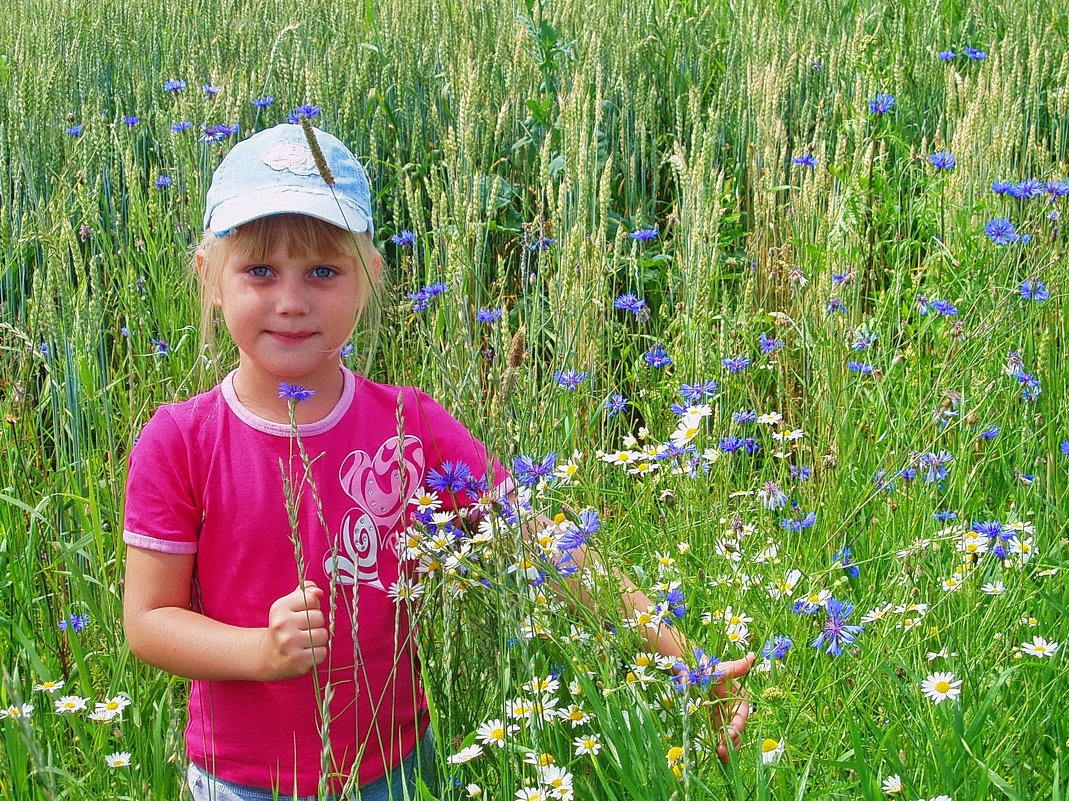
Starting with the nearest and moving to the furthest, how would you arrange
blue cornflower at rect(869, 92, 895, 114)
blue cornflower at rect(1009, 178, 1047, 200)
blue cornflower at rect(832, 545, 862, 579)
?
blue cornflower at rect(832, 545, 862, 579)
blue cornflower at rect(1009, 178, 1047, 200)
blue cornflower at rect(869, 92, 895, 114)

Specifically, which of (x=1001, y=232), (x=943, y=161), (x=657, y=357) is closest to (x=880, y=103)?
(x=943, y=161)

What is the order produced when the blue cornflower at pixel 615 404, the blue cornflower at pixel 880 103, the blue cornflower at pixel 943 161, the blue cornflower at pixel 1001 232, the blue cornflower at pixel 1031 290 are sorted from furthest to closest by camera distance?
the blue cornflower at pixel 880 103 → the blue cornflower at pixel 943 161 → the blue cornflower at pixel 1001 232 → the blue cornflower at pixel 615 404 → the blue cornflower at pixel 1031 290

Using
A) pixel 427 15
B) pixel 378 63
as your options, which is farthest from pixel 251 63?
pixel 427 15

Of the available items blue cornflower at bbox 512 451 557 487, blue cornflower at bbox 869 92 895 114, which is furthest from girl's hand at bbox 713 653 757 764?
blue cornflower at bbox 869 92 895 114

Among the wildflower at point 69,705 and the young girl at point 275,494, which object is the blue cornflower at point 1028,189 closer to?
the young girl at point 275,494

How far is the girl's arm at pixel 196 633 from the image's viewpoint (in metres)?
1.31

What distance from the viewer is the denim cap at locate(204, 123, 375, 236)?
1531 mm

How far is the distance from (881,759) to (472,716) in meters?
0.55

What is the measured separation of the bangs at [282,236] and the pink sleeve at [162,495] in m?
0.25

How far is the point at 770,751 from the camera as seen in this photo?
1.32 m

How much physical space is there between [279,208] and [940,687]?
3.37 ft

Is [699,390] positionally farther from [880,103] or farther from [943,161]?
[880,103]

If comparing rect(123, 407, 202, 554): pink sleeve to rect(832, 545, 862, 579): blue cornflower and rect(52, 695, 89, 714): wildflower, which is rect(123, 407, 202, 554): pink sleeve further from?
rect(832, 545, 862, 579): blue cornflower

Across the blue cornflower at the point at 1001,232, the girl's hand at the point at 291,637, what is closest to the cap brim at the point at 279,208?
the girl's hand at the point at 291,637
